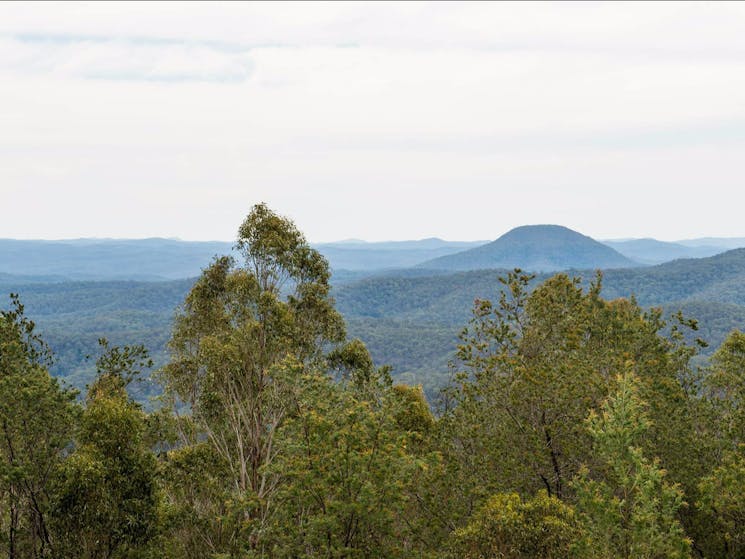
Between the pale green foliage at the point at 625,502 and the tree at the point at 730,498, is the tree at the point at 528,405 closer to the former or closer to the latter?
the tree at the point at 730,498

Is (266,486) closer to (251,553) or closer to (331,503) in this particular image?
(251,553)

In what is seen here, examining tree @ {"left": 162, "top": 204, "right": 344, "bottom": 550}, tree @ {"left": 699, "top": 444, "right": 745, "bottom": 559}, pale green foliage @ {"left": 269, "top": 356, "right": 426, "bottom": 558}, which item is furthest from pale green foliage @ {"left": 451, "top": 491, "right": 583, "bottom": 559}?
tree @ {"left": 162, "top": 204, "right": 344, "bottom": 550}

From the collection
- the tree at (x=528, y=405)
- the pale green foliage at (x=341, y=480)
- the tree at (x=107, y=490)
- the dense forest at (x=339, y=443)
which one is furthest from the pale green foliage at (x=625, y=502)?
the tree at (x=107, y=490)

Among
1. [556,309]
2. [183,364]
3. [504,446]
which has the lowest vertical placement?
[504,446]

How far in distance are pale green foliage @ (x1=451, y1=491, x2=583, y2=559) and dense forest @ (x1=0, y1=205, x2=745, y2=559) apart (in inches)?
2.1

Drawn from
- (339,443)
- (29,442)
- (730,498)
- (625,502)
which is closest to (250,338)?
(339,443)

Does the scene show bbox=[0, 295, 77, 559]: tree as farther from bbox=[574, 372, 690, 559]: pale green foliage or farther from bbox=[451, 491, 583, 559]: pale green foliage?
bbox=[574, 372, 690, 559]: pale green foliage

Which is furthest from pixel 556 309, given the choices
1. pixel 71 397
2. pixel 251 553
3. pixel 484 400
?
pixel 71 397

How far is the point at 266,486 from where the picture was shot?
31.0m

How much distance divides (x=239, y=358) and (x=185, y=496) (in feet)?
18.4

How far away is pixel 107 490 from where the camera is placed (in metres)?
20.9

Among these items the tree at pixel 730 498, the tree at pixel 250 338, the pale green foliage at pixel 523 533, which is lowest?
the tree at pixel 730 498

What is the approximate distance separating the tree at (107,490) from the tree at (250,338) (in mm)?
6234

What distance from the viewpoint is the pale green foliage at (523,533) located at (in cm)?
1814
